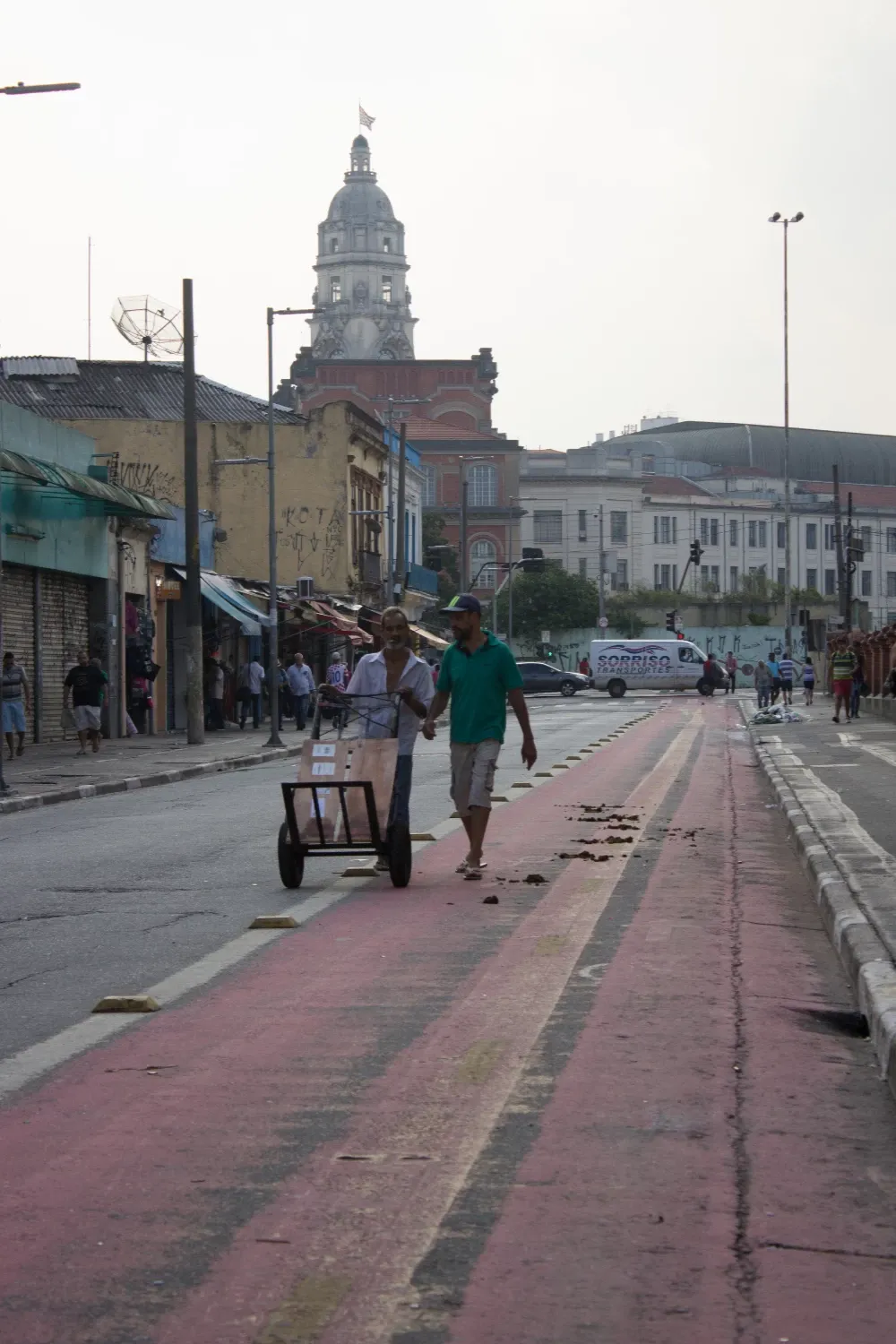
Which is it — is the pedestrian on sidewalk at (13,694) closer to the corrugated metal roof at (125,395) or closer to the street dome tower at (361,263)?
the corrugated metal roof at (125,395)

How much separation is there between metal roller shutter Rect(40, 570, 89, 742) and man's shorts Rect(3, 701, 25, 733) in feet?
16.9

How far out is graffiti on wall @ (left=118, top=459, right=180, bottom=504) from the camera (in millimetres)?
55062

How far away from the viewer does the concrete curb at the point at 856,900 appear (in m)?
7.23

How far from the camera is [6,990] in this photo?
27.2ft

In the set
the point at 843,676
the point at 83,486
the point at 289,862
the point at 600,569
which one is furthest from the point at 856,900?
the point at 600,569

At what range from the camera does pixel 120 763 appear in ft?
94.3

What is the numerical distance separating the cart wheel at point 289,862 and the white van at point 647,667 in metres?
64.1

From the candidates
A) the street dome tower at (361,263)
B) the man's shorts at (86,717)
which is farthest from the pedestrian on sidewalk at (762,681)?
the street dome tower at (361,263)

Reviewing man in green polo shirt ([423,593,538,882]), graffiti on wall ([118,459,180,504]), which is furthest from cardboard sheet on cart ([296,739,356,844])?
graffiti on wall ([118,459,180,504])

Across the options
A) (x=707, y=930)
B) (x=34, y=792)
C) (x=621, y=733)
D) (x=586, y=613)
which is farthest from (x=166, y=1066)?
(x=586, y=613)

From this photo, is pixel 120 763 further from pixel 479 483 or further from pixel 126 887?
pixel 479 483

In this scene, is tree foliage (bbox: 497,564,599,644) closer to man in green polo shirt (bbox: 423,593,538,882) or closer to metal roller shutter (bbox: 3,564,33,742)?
metal roller shutter (bbox: 3,564,33,742)

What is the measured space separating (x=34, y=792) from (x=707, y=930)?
13911mm

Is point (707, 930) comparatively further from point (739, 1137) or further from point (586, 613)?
point (586, 613)
